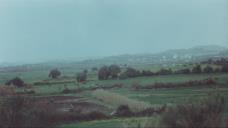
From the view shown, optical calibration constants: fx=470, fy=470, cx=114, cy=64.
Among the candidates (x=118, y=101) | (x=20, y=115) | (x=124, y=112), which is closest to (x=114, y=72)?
(x=118, y=101)

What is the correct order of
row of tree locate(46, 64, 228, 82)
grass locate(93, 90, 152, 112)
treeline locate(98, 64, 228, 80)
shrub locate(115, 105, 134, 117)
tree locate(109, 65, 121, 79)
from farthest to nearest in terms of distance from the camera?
tree locate(109, 65, 121, 79) < row of tree locate(46, 64, 228, 82) < treeline locate(98, 64, 228, 80) < grass locate(93, 90, 152, 112) < shrub locate(115, 105, 134, 117)

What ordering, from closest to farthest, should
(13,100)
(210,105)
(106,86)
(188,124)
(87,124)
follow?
(188,124)
(210,105)
(13,100)
(87,124)
(106,86)

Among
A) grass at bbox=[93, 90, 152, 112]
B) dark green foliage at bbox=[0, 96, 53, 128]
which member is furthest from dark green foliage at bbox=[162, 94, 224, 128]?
grass at bbox=[93, 90, 152, 112]

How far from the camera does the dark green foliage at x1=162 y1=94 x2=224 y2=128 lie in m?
24.7

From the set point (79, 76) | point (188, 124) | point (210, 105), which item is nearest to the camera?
point (188, 124)

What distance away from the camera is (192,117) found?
2555 centimetres

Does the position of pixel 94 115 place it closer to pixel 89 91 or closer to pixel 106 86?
pixel 89 91

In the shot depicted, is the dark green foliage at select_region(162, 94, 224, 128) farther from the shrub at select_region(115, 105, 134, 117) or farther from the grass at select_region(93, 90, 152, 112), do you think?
the grass at select_region(93, 90, 152, 112)

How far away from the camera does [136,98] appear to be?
2281 inches

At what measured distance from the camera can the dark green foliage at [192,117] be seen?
24.7 m

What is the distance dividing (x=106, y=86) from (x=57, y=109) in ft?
80.5

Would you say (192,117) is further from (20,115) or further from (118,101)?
(118,101)

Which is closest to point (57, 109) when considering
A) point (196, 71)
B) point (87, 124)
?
point (87, 124)

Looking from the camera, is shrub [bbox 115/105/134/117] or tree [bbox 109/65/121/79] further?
tree [bbox 109/65/121/79]
